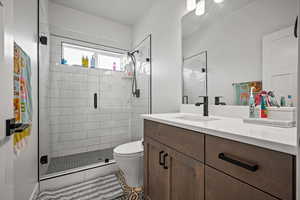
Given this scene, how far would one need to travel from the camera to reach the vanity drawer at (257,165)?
41cm

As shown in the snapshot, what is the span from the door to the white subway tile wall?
1.29 meters

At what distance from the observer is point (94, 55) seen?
2447 millimetres

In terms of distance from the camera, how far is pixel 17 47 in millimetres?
861

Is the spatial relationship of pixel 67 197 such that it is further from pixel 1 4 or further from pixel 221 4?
pixel 221 4

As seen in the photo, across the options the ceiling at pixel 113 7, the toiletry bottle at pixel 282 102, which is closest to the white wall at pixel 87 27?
the ceiling at pixel 113 7

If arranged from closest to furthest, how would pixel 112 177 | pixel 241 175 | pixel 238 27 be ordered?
pixel 241 175 → pixel 238 27 → pixel 112 177

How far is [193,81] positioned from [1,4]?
4.56 feet

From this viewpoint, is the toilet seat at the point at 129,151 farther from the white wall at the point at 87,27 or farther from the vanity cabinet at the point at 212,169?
the white wall at the point at 87,27

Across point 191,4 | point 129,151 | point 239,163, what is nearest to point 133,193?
point 129,151

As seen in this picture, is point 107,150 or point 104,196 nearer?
point 104,196

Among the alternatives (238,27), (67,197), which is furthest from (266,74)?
(67,197)

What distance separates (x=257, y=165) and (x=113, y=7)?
2.60 m

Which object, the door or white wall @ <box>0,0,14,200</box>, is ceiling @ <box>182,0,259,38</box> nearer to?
the door

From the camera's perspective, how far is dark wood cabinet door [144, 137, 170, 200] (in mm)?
955
